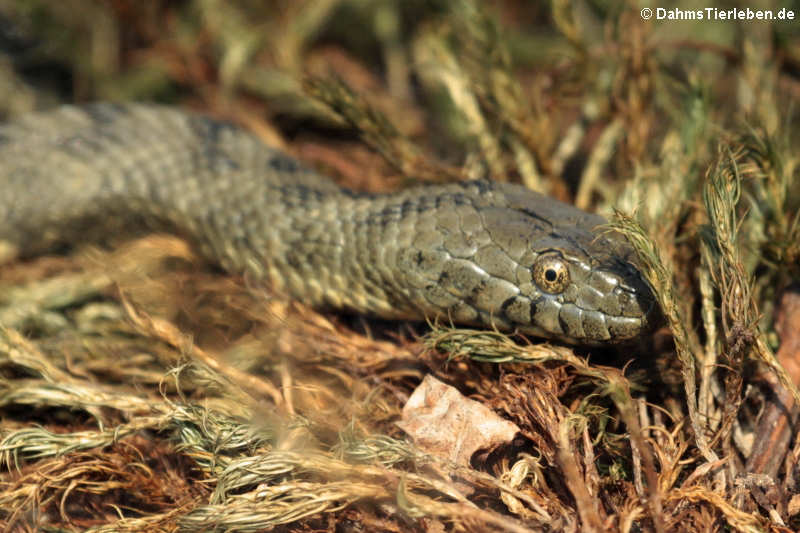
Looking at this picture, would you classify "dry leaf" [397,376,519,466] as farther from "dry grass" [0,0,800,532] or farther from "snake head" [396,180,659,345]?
"snake head" [396,180,659,345]

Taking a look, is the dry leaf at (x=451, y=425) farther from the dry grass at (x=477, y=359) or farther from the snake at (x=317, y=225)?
the snake at (x=317, y=225)

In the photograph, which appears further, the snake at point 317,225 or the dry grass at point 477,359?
the snake at point 317,225

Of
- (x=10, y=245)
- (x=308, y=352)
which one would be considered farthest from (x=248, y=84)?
(x=308, y=352)

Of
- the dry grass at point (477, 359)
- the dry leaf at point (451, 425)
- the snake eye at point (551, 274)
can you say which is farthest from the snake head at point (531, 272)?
the dry leaf at point (451, 425)

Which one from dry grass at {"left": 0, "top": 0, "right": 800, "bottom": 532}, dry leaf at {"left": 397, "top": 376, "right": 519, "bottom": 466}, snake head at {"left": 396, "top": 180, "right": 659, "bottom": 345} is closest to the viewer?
dry grass at {"left": 0, "top": 0, "right": 800, "bottom": 532}

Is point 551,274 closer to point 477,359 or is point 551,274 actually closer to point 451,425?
point 477,359

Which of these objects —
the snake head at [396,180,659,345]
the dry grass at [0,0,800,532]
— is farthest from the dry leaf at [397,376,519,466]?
the snake head at [396,180,659,345]

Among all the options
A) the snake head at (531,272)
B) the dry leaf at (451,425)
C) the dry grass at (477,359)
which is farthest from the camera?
the snake head at (531,272)

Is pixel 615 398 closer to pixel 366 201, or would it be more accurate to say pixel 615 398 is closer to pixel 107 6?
pixel 366 201

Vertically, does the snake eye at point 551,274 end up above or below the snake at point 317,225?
above
